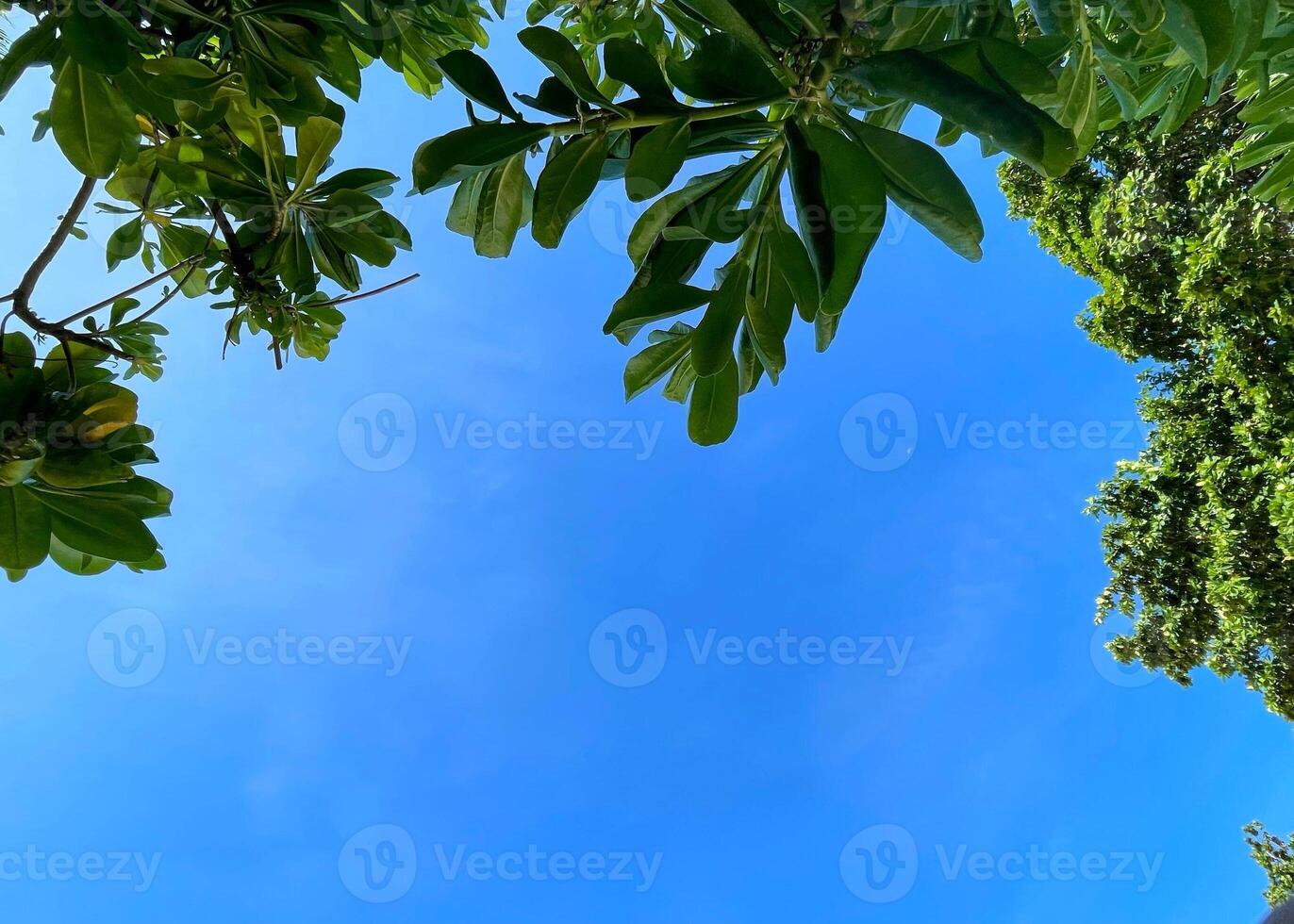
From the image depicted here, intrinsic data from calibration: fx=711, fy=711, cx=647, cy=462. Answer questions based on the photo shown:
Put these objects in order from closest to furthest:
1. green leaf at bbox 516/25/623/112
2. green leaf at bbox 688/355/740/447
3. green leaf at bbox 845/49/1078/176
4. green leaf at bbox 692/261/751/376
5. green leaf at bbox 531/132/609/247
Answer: green leaf at bbox 845/49/1078/176, green leaf at bbox 516/25/623/112, green leaf at bbox 531/132/609/247, green leaf at bbox 692/261/751/376, green leaf at bbox 688/355/740/447

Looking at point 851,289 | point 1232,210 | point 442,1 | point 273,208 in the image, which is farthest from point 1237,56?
point 1232,210

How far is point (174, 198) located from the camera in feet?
6.32

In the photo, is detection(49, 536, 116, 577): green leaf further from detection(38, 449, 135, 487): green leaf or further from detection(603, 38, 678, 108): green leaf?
Result: detection(603, 38, 678, 108): green leaf

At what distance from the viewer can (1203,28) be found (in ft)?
4.17

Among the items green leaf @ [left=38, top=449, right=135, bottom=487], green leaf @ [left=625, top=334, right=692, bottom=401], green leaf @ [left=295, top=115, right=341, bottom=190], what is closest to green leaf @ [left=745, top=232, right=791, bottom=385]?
green leaf @ [left=625, top=334, right=692, bottom=401]

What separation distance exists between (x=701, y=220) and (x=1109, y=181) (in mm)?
9825

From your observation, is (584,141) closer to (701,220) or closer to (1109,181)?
(701,220)

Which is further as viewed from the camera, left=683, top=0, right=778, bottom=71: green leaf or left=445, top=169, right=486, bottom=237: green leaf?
left=445, top=169, right=486, bottom=237: green leaf

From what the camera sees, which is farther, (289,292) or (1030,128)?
(289,292)

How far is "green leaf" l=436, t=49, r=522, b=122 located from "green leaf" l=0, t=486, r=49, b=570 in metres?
1.31

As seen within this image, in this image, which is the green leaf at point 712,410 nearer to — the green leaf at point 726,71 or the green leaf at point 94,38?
the green leaf at point 726,71

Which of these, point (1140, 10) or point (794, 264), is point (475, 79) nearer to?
point (794, 264)

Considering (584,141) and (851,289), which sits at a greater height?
(584,141)

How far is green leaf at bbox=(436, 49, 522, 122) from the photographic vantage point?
4.45 ft
